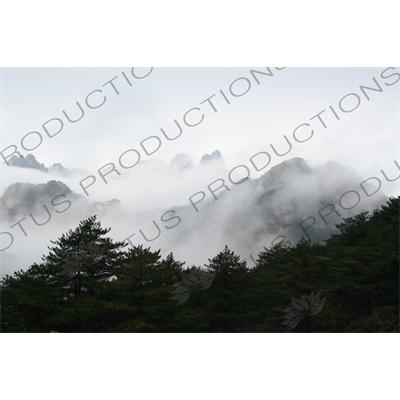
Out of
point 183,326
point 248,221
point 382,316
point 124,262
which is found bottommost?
point 382,316

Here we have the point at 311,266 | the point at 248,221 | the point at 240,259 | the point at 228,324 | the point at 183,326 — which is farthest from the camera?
the point at 311,266

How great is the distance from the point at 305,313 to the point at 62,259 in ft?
19.5

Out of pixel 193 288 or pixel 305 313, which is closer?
pixel 193 288

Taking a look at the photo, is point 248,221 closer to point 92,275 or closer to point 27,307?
point 92,275

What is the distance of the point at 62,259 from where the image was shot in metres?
9.24

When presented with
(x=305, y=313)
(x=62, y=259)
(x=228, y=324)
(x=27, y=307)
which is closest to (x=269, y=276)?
(x=305, y=313)

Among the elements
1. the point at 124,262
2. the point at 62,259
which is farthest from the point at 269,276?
the point at 62,259

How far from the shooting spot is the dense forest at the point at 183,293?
8.44m

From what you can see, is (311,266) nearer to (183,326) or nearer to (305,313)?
(305,313)

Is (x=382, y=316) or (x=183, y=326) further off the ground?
(x=183, y=326)

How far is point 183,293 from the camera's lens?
29.3 feet

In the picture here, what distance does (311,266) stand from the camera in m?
11.4

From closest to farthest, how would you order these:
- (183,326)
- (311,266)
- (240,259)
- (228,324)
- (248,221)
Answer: (183,326)
(228,324)
(240,259)
(248,221)
(311,266)

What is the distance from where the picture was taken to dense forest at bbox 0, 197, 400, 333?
8438 millimetres
